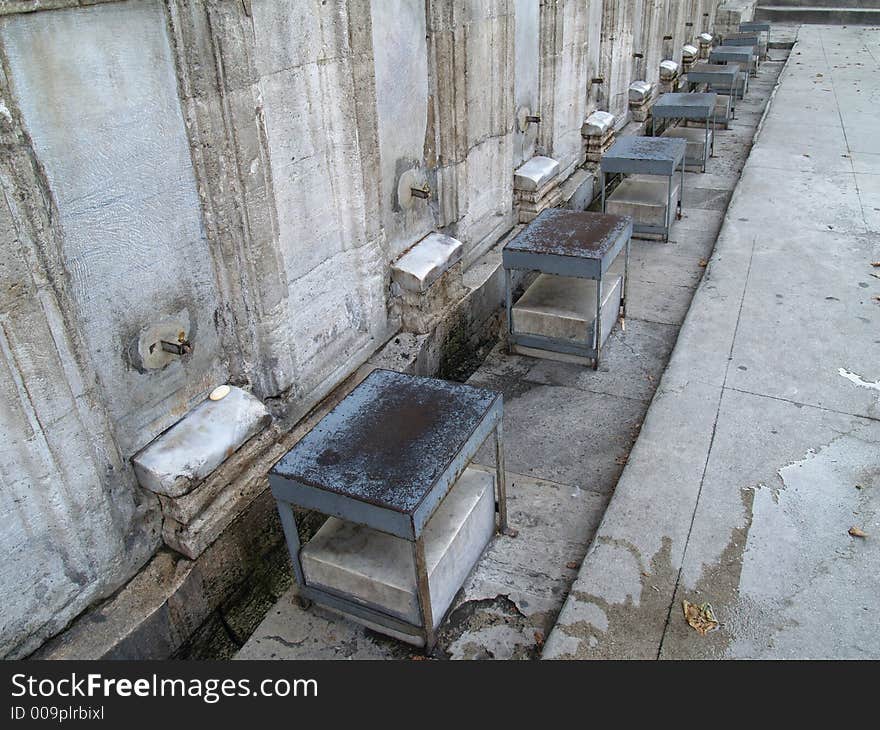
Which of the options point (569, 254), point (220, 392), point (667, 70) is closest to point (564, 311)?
point (569, 254)

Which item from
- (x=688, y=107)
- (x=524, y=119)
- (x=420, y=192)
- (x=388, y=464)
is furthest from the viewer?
(x=688, y=107)

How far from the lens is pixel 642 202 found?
8633 millimetres

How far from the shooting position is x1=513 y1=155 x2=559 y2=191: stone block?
753cm

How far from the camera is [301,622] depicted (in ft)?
13.1

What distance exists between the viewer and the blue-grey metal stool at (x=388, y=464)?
132 inches

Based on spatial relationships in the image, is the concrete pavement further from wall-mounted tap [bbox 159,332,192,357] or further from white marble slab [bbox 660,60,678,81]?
white marble slab [bbox 660,60,678,81]

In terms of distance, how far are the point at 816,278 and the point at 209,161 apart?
5.66 m

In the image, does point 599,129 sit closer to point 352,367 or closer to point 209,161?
point 352,367

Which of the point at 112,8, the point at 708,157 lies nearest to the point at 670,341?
the point at 112,8

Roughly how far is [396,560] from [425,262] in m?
2.49

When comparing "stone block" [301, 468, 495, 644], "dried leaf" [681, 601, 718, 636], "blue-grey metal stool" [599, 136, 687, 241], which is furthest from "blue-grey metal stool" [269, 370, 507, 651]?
"blue-grey metal stool" [599, 136, 687, 241]

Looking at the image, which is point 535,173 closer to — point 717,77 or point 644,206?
point 644,206

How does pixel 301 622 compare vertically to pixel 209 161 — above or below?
below

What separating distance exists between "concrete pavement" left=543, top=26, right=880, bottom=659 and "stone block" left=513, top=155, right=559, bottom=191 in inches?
72.0
